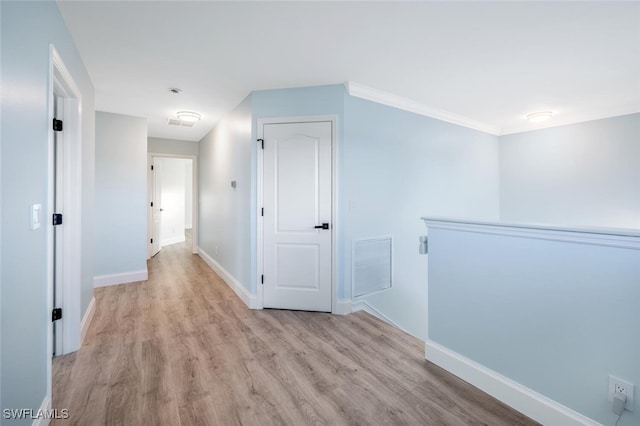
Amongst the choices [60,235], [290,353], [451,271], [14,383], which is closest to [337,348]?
[290,353]

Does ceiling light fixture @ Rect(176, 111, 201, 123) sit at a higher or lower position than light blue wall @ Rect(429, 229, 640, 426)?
higher

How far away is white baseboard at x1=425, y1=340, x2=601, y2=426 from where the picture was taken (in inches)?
56.9

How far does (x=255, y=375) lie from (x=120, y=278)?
3214 millimetres

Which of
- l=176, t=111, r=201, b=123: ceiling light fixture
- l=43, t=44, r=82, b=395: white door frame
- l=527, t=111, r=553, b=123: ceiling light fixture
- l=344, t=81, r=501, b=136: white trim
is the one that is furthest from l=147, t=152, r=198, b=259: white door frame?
l=527, t=111, r=553, b=123: ceiling light fixture

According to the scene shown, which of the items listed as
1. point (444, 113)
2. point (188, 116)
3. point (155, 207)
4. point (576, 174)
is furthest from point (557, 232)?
point (155, 207)

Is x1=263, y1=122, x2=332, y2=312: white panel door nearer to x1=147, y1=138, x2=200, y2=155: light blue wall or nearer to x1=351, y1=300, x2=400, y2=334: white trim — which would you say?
x1=351, y1=300, x2=400, y2=334: white trim

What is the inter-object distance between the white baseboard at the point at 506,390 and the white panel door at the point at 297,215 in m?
1.31

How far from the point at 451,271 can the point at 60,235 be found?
306 cm

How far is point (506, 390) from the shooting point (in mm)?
1668

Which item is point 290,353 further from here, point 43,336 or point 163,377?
point 43,336

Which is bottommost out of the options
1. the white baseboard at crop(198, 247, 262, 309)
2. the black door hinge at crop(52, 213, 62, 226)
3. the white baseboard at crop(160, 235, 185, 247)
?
the white baseboard at crop(198, 247, 262, 309)

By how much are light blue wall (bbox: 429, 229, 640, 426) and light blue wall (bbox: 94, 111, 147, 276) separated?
423 centimetres

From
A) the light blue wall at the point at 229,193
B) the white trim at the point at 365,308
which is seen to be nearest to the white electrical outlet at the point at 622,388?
the white trim at the point at 365,308

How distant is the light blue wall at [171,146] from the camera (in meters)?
5.43
